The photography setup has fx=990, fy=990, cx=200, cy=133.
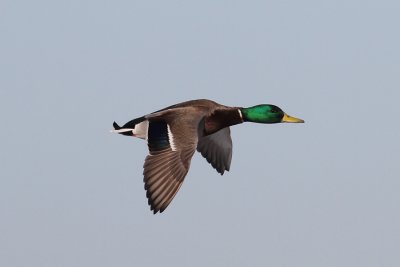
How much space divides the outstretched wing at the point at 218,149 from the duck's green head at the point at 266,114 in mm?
1818

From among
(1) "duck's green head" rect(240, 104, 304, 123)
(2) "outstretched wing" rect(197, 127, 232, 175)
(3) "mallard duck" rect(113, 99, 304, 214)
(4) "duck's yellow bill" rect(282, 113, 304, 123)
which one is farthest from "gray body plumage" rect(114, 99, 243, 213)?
(2) "outstretched wing" rect(197, 127, 232, 175)

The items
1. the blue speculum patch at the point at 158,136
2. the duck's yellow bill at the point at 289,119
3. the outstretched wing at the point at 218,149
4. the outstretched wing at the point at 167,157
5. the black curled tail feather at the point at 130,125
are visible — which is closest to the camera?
the outstretched wing at the point at 167,157

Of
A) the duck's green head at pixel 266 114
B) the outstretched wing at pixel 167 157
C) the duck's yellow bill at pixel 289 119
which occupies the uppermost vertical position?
the duck's green head at pixel 266 114

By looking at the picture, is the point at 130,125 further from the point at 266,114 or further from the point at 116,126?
the point at 266,114

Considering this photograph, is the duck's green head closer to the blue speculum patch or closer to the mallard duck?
the mallard duck

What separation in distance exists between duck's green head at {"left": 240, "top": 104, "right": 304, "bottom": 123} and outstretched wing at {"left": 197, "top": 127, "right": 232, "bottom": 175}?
182 cm

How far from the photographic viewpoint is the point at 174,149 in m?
19.3

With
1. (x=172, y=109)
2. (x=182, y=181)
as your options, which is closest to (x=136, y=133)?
(x=172, y=109)

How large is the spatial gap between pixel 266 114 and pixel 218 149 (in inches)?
85.8

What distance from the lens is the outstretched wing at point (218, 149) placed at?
24094 mm

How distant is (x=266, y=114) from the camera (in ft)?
73.8

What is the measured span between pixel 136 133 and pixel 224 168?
12.9ft

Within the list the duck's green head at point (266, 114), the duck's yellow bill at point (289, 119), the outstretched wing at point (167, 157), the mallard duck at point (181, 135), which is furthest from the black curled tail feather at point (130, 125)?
the duck's yellow bill at point (289, 119)

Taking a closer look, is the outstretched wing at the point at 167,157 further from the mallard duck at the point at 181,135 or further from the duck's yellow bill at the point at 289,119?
the duck's yellow bill at the point at 289,119
